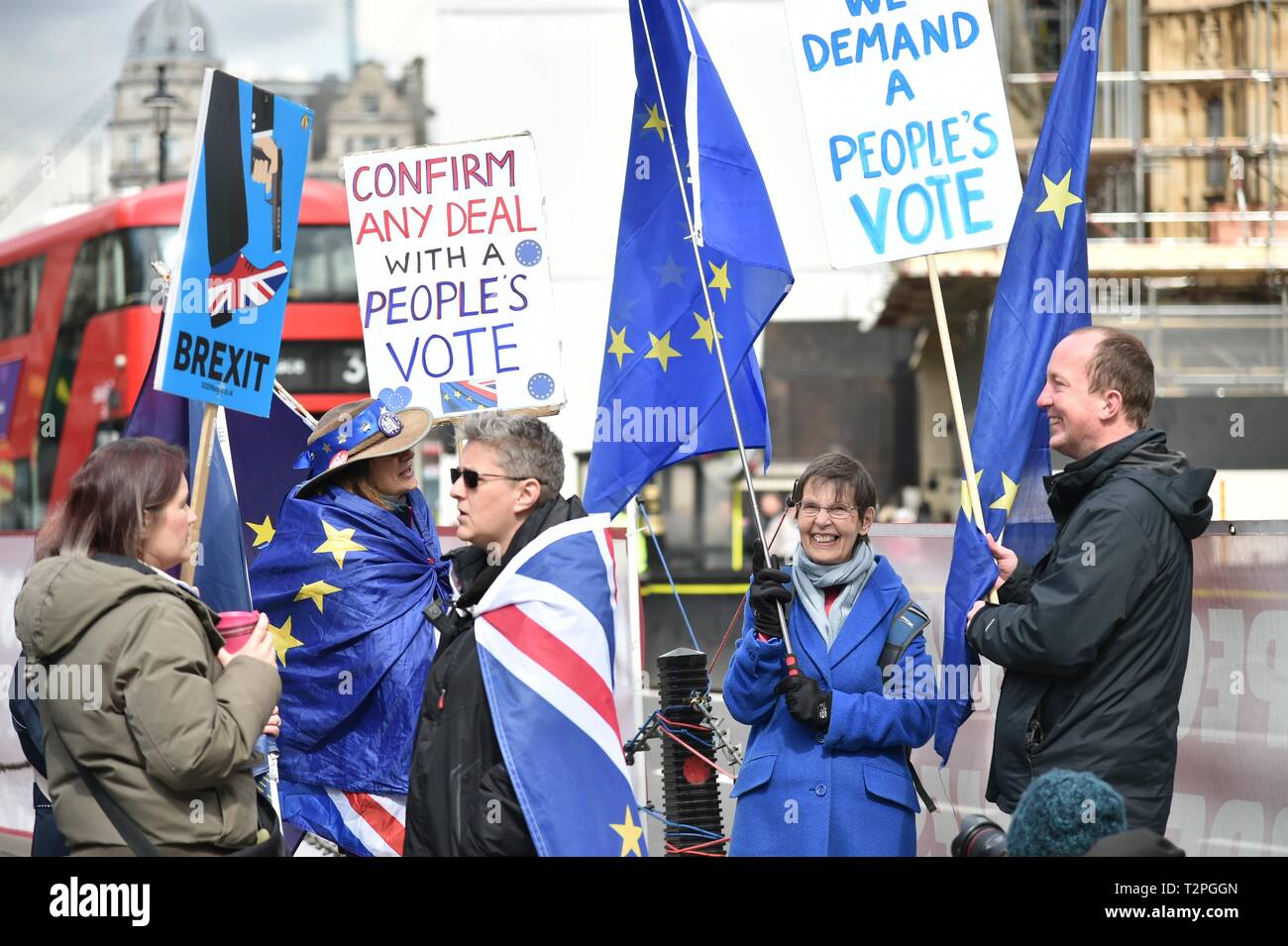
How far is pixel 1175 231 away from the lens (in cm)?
2058

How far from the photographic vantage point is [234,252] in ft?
15.7

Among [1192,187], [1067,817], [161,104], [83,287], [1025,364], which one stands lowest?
[1067,817]

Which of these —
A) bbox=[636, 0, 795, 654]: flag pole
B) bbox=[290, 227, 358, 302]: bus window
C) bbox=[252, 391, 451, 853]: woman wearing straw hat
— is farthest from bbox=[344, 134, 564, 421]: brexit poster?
bbox=[290, 227, 358, 302]: bus window

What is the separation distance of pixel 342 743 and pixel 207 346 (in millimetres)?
1286

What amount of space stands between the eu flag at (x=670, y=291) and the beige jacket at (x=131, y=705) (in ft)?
8.54

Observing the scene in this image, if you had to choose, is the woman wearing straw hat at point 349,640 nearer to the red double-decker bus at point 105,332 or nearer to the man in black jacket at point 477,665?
the man in black jacket at point 477,665

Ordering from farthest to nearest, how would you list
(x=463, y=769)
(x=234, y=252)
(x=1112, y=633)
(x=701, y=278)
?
(x=234, y=252) → (x=701, y=278) → (x=1112, y=633) → (x=463, y=769)

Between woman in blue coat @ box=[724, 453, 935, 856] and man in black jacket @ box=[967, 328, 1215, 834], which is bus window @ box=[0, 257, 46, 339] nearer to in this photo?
woman in blue coat @ box=[724, 453, 935, 856]

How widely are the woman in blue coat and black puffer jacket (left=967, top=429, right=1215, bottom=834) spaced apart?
366mm

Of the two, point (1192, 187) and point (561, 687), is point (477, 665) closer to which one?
point (561, 687)

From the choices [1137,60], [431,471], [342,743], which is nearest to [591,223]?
[431,471]

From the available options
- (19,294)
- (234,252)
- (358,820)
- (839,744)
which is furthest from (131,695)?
(19,294)

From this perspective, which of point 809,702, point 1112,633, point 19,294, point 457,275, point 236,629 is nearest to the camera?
point 236,629

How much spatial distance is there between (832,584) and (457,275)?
7.50 ft
